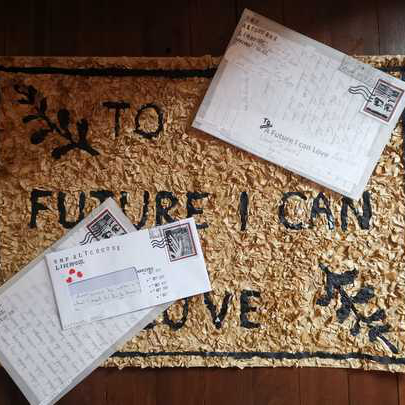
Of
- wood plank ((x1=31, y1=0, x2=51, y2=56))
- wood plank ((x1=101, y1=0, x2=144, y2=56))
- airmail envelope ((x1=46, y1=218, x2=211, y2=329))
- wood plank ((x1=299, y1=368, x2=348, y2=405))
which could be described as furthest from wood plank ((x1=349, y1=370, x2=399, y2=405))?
wood plank ((x1=31, y1=0, x2=51, y2=56))

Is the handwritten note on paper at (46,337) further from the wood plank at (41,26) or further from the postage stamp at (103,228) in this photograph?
the wood plank at (41,26)

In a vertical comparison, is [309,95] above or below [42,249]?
above

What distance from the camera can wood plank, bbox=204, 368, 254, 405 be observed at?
0.81 meters

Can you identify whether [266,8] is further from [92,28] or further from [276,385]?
[276,385]

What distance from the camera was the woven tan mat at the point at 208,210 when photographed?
0.80 m

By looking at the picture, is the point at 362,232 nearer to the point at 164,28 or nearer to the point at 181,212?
the point at 181,212

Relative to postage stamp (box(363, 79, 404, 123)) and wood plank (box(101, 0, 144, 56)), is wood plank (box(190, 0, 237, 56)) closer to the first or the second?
wood plank (box(101, 0, 144, 56))

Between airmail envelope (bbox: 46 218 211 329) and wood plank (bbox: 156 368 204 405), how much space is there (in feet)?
0.44

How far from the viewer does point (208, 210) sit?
32.1 inches

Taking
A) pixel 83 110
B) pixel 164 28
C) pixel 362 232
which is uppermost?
pixel 164 28

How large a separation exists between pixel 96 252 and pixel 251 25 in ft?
1.69

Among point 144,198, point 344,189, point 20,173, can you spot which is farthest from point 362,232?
point 20,173

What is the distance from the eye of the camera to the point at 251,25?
83 cm

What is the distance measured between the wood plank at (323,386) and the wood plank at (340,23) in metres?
0.60
